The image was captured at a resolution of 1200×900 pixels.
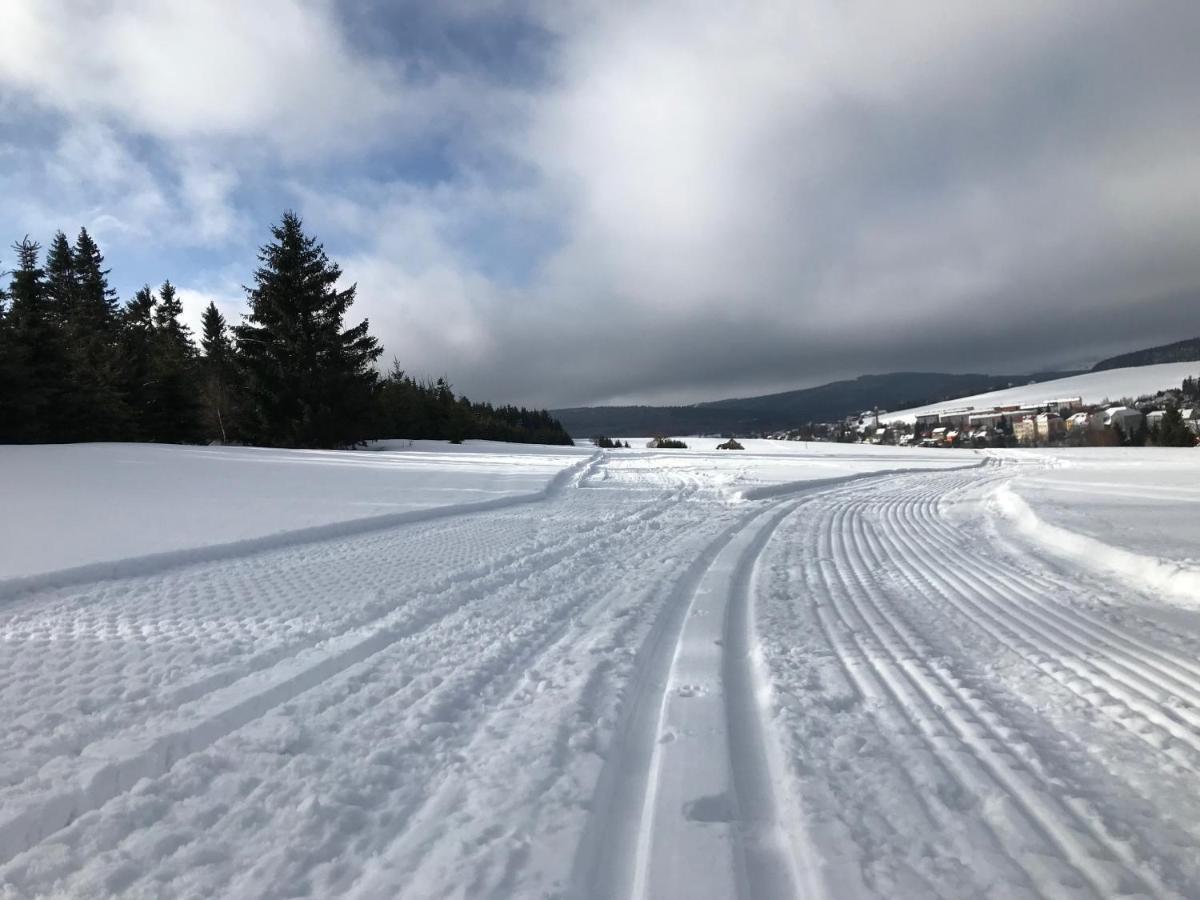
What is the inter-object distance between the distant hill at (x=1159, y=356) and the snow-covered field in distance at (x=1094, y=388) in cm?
959

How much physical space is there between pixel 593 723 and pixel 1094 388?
18100 cm

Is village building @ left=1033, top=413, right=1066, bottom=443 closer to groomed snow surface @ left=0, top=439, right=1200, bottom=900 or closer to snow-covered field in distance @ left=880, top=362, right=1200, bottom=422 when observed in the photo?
snow-covered field in distance @ left=880, top=362, right=1200, bottom=422

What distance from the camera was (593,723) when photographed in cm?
294

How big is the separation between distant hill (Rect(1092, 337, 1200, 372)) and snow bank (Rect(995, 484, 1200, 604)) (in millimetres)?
206299

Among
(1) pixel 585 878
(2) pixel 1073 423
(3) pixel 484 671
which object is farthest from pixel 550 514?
(2) pixel 1073 423

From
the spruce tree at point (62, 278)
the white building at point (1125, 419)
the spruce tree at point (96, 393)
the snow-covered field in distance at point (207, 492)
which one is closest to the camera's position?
the snow-covered field in distance at point (207, 492)

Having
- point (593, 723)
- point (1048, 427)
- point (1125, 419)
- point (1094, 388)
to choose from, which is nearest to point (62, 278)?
point (593, 723)

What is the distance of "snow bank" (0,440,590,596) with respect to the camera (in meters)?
6.37

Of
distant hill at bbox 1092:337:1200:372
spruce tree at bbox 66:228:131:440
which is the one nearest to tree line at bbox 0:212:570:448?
spruce tree at bbox 66:228:131:440

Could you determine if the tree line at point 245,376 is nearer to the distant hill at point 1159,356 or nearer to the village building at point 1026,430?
the village building at point 1026,430

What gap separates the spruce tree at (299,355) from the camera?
26906 millimetres

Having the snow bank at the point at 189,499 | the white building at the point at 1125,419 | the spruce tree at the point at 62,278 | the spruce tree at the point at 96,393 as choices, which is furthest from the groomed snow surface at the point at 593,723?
the white building at the point at 1125,419

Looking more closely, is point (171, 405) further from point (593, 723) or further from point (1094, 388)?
point (1094, 388)

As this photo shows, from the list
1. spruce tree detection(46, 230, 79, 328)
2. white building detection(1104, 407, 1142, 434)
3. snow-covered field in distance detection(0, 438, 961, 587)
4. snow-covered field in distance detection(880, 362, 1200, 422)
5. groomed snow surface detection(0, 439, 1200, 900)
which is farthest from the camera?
snow-covered field in distance detection(880, 362, 1200, 422)
